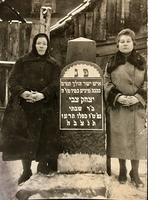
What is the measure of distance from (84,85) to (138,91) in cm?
32

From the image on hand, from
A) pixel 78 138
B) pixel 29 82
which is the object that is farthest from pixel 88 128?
pixel 29 82

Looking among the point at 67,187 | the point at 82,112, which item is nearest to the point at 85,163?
the point at 67,187

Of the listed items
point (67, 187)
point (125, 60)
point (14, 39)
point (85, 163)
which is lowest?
point (67, 187)

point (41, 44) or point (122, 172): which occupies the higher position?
point (41, 44)

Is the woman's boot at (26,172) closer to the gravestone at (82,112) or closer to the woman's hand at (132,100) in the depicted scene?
the gravestone at (82,112)

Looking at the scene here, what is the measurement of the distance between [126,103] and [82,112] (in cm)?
27

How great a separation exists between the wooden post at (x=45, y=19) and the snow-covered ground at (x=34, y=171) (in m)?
0.80

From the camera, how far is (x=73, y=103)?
8.73ft

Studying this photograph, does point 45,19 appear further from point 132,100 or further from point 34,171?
point 34,171

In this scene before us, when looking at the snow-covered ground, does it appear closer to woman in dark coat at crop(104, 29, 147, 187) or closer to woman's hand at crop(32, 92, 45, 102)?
woman in dark coat at crop(104, 29, 147, 187)

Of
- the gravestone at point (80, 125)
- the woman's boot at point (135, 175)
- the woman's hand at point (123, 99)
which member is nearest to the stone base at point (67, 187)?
the gravestone at point (80, 125)

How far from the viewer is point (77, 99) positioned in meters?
2.66

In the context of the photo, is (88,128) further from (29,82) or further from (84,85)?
(29,82)

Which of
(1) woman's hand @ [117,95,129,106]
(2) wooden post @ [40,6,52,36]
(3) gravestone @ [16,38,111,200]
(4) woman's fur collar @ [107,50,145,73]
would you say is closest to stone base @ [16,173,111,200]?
(3) gravestone @ [16,38,111,200]
